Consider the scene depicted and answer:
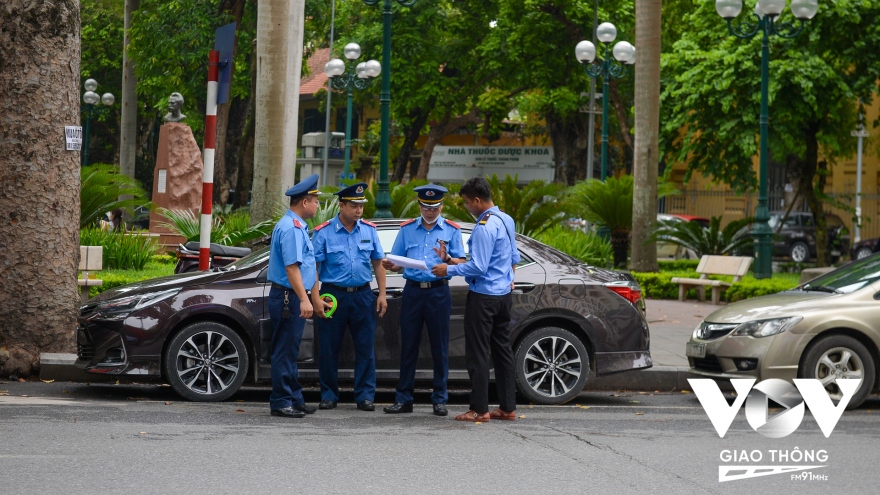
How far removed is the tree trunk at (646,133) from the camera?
69.3ft

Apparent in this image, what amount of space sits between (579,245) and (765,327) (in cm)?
1041

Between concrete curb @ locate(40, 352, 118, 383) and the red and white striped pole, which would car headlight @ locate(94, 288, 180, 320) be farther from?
the red and white striped pole

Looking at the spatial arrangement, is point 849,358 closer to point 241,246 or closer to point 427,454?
point 427,454

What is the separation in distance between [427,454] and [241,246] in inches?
406

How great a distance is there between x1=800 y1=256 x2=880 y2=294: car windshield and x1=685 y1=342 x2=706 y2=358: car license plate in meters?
1.26

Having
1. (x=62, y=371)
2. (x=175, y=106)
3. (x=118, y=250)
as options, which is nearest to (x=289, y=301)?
(x=62, y=371)

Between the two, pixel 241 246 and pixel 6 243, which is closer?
pixel 6 243

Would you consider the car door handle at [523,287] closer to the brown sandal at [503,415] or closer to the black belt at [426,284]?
the black belt at [426,284]

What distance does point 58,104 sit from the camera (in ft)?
37.0

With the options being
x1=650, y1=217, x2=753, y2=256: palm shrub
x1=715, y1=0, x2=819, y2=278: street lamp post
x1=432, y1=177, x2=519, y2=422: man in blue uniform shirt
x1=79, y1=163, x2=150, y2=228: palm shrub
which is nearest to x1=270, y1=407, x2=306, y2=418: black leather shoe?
x1=432, y1=177, x2=519, y2=422: man in blue uniform shirt

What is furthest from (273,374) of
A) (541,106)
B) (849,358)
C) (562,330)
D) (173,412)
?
(541,106)

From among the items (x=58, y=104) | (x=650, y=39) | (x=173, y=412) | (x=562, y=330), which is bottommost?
(x=173, y=412)

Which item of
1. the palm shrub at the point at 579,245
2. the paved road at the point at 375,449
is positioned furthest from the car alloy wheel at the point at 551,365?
the palm shrub at the point at 579,245

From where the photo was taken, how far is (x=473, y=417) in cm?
910
